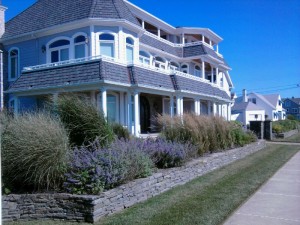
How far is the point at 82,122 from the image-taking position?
816 cm

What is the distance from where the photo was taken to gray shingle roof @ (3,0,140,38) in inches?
714

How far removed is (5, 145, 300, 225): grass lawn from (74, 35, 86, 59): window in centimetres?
1106

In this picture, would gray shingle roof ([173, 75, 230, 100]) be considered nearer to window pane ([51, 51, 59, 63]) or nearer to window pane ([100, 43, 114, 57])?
window pane ([100, 43, 114, 57])

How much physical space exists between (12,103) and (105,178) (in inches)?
646

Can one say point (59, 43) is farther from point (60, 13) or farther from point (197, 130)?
point (197, 130)

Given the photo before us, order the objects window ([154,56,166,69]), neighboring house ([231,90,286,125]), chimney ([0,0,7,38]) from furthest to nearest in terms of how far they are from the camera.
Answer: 1. neighboring house ([231,90,286,125])
2. window ([154,56,166,69])
3. chimney ([0,0,7,38])

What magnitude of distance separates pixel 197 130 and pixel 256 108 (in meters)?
48.1

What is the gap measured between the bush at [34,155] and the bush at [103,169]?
321 mm

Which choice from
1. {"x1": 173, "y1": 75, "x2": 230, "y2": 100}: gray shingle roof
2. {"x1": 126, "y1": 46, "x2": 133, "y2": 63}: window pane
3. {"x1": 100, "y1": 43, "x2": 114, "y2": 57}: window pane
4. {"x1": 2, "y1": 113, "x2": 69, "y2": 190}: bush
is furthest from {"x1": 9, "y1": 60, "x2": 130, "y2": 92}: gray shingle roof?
{"x1": 2, "y1": 113, "x2": 69, "y2": 190}: bush

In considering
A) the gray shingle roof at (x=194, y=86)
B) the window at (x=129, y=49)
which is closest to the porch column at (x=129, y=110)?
the window at (x=129, y=49)

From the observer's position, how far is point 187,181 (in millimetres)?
9242

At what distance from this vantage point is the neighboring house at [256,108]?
178ft

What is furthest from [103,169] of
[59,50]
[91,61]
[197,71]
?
[197,71]

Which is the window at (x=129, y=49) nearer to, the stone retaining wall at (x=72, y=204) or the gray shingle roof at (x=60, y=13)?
the gray shingle roof at (x=60, y=13)
